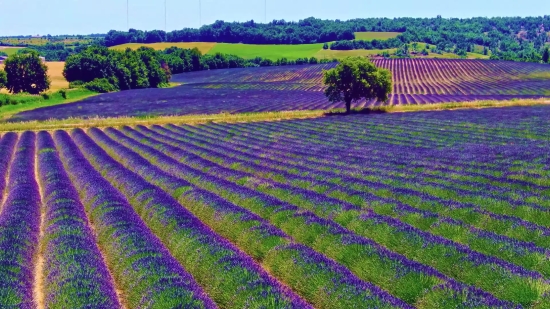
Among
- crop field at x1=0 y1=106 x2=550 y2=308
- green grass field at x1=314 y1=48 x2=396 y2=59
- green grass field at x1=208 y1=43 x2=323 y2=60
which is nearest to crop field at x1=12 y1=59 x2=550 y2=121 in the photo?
green grass field at x1=314 y1=48 x2=396 y2=59

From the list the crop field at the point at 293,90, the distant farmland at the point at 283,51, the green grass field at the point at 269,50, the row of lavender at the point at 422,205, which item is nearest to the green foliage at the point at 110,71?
the crop field at the point at 293,90

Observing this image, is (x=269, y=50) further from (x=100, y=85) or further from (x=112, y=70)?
(x=100, y=85)

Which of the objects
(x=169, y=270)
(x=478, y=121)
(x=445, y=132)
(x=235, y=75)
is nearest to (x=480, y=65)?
(x=235, y=75)

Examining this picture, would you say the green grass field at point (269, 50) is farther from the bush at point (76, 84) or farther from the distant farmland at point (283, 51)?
the bush at point (76, 84)

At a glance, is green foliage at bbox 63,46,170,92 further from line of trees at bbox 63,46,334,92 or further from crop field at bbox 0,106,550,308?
crop field at bbox 0,106,550,308

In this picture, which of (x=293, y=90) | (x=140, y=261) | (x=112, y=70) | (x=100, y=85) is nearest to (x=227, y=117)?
(x=293, y=90)
